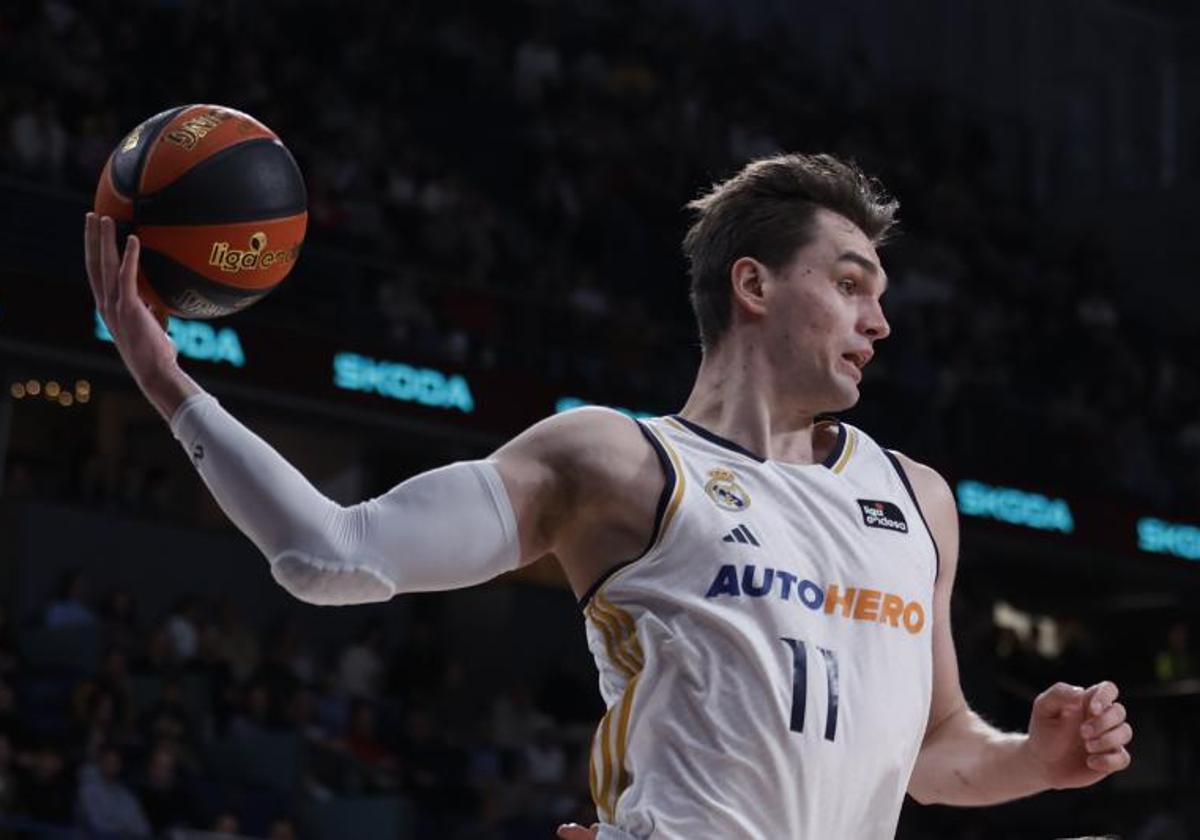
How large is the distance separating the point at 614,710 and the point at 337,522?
64 cm

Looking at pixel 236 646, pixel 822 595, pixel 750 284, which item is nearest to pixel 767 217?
pixel 750 284

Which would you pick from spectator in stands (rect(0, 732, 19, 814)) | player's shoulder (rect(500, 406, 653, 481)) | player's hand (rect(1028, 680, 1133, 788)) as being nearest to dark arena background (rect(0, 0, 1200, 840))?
spectator in stands (rect(0, 732, 19, 814))

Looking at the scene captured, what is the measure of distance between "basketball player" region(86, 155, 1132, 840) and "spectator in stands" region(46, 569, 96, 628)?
409 inches

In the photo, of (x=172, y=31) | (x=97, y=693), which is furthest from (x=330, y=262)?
(x=97, y=693)

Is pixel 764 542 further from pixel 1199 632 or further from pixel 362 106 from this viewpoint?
pixel 1199 632

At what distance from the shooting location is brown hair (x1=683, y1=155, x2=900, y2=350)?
3797mm

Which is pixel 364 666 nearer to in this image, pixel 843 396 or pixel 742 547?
pixel 843 396

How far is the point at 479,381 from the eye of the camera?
15.0 meters

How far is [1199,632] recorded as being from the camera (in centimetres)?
2284

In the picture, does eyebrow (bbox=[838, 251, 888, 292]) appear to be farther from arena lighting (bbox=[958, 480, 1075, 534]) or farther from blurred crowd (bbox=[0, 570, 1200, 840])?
arena lighting (bbox=[958, 480, 1075, 534])

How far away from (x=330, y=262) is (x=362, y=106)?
3263 mm

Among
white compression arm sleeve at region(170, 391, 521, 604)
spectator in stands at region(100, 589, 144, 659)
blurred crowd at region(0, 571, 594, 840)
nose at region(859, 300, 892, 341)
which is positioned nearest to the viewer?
white compression arm sleeve at region(170, 391, 521, 604)

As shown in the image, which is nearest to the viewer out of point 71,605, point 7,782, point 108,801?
point 7,782

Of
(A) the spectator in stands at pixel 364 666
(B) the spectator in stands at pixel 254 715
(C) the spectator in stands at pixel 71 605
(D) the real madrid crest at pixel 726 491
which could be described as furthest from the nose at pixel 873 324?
(A) the spectator in stands at pixel 364 666
